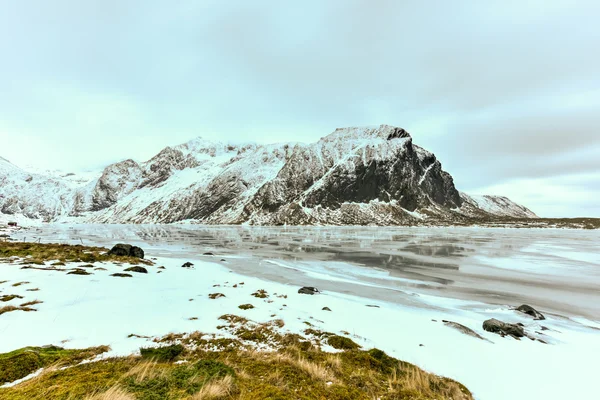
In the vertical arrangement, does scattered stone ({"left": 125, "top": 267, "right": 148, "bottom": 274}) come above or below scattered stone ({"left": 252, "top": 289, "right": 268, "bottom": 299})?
above

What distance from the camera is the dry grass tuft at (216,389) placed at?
14.0 ft

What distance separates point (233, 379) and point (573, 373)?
966cm

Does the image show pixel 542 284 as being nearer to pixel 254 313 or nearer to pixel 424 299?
pixel 424 299

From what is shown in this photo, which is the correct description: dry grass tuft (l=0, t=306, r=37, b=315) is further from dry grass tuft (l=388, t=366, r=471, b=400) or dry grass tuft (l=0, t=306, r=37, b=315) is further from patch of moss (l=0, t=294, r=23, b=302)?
dry grass tuft (l=388, t=366, r=471, b=400)

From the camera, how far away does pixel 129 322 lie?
9516 mm

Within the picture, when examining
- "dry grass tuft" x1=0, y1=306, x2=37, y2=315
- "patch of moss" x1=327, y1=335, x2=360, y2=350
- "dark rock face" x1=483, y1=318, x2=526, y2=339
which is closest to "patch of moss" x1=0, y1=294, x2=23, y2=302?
"dry grass tuft" x1=0, y1=306, x2=37, y2=315

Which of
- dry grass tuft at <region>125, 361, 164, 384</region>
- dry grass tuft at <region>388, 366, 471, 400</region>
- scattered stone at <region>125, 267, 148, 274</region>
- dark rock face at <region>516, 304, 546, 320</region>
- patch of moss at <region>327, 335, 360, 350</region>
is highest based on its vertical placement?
dry grass tuft at <region>125, 361, 164, 384</region>

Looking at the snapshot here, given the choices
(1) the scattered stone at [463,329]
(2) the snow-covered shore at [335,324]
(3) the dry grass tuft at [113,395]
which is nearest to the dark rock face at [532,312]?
(2) the snow-covered shore at [335,324]

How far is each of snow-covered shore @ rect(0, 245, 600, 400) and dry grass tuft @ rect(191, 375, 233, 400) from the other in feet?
13.4

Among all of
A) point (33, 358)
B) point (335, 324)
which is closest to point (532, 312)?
point (335, 324)

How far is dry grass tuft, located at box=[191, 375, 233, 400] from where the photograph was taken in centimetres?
427

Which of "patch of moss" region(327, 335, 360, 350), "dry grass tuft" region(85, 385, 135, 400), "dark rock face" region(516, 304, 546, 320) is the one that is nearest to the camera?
"dry grass tuft" region(85, 385, 135, 400)

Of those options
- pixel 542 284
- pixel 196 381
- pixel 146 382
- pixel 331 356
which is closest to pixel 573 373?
pixel 331 356

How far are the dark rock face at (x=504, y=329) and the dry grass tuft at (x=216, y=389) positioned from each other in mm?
11135
